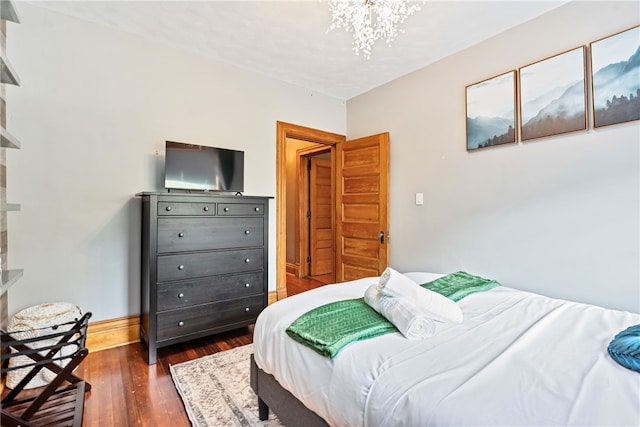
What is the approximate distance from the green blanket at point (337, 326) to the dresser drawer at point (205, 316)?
1.43 metres

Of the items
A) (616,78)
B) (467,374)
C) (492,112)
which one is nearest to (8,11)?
(467,374)

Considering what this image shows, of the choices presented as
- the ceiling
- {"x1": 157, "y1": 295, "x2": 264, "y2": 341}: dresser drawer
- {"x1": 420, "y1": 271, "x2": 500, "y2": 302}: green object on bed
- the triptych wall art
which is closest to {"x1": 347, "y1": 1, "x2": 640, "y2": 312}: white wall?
the triptych wall art

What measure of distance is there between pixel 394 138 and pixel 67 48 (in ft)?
10.4

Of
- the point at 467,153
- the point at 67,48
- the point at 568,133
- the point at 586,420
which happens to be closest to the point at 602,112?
the point at 568,133

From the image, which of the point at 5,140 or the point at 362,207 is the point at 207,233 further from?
the point at 362,207

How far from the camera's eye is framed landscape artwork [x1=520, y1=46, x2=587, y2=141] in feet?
7.13

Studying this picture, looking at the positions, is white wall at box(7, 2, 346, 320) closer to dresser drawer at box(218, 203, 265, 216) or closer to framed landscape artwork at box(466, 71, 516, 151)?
dresser drawer at box(218, 203, 265, 216)

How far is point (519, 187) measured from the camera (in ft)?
8.20

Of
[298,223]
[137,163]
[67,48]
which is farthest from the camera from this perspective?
[298,223]

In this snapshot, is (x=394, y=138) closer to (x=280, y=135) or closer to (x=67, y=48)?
(x=280, y=135)

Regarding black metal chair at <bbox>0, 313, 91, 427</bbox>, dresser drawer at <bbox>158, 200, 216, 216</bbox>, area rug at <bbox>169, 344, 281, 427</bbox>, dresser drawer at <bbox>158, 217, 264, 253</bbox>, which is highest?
dresser drawer at <bbox>158, 200, 216, 216</bbox>

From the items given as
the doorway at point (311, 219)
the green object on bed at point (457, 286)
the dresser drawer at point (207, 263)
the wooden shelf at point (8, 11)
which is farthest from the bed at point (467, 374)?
the doorway at point (311, 219)

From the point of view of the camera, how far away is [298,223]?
17.8 ft

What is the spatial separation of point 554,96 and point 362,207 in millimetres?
2135
